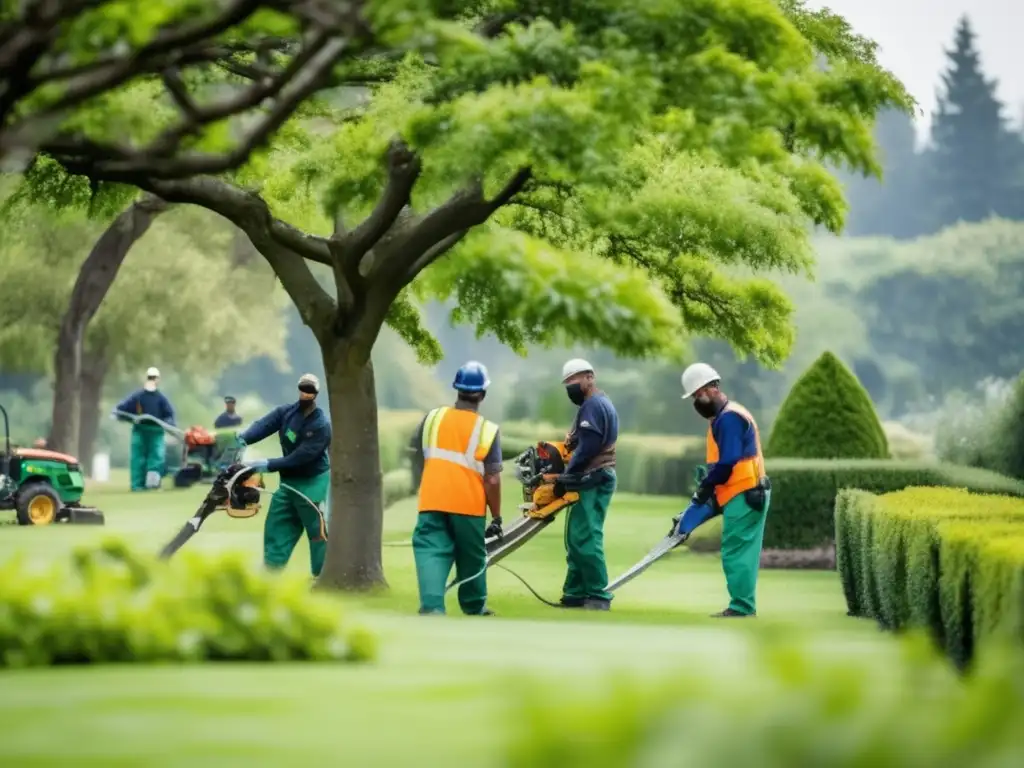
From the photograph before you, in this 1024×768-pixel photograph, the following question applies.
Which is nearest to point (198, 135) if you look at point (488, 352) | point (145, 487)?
point (145, 487)

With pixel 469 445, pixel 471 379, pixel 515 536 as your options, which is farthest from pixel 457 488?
pixel 515 536

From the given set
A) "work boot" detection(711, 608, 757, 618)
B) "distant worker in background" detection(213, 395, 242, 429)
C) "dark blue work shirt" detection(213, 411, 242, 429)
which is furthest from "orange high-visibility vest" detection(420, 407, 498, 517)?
"dark blue work shirt" detection(213, 411, 242, 429)

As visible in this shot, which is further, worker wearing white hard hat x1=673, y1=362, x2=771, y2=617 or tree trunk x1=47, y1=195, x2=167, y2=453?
tree trunk x1=47, y1=195, x2=167, y2=453

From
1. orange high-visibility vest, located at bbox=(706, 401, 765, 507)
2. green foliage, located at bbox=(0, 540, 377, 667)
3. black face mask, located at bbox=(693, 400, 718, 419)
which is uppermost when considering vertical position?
black face mask, located at bbox=(693, 400, 718, 419)

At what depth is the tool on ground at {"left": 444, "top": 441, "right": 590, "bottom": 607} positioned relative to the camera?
53.1 ft

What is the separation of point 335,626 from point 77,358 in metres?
30.4

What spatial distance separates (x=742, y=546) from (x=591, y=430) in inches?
66.9

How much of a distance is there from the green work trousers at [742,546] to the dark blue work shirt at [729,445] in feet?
0.84

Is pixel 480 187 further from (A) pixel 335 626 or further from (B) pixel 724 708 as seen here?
(B) pixel 724 708

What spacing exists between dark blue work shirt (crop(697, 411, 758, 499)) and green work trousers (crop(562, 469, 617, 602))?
1314 millimetres

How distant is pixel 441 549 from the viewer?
14391mm

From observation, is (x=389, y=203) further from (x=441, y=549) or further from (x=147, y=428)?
(x=147, y=428)

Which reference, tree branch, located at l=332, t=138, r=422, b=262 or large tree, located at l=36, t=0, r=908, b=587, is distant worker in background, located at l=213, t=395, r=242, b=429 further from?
tree branch, located at l=332, t=138, r=422, b=262

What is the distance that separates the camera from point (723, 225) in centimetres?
1667
